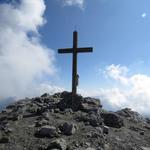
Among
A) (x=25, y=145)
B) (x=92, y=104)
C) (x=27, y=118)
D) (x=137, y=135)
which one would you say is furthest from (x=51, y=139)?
(x=92, y=104)

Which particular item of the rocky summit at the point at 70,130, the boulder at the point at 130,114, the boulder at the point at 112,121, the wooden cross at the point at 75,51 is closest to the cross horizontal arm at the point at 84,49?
the wooden cross at the point at 75,51

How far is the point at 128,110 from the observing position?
26281mm

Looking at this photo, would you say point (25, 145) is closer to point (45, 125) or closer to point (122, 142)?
point (45, 125)

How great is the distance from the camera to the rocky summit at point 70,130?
1475 centimetres

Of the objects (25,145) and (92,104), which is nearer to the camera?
(25,145)

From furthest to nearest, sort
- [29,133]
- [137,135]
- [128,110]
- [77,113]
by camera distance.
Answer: [128,110] < [77,113] < [137,135] < [29,133]

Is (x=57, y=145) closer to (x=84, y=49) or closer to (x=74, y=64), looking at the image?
(x=74, y=64)

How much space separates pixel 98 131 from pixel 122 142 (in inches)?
58.8

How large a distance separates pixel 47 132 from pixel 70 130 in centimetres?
134

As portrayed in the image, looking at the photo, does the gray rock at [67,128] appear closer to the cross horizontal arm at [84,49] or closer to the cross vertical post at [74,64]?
the cross vertical post at [74,64]

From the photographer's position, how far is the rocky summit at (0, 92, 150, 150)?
14.8m

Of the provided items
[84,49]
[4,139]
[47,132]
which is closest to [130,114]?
[84,49]

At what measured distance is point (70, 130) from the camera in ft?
52.9

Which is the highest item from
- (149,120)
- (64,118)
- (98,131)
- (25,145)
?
(149,120)
